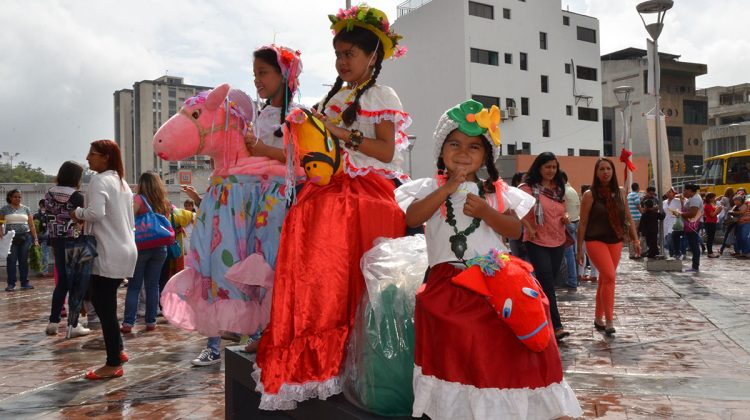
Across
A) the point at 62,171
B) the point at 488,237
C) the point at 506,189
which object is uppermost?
the point at 62,171

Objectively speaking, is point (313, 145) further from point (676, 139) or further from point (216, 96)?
point (676, 139)

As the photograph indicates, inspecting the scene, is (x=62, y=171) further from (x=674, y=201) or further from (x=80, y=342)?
(x=674, y=201)

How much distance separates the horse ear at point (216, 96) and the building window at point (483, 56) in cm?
3353

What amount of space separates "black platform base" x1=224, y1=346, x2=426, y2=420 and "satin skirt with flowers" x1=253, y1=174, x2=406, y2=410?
58 mm

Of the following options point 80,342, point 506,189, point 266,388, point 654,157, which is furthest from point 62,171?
point 654,157

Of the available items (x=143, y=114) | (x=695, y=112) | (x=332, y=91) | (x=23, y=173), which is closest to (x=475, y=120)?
(x=332, y=91)

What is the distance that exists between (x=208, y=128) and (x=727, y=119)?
211 feet

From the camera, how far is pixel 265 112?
11.4ft

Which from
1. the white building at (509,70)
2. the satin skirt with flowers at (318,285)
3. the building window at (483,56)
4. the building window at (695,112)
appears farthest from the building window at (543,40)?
the satin skirt with flowers at (318,285)

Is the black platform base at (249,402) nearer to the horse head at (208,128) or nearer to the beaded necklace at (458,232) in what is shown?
the beaded necklace at (458,232)

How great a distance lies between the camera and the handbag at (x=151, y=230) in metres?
6.82

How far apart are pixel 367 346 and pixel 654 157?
12524mm

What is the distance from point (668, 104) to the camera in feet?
167

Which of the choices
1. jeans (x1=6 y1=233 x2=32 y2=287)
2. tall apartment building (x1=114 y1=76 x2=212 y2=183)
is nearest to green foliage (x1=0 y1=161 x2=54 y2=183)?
tall apartment building (x1=114 y1=76 x2=212 y2=183)
